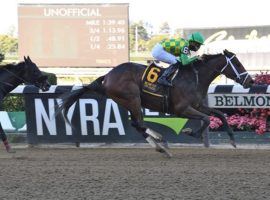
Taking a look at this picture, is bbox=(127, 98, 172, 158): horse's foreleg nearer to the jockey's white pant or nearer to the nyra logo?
the jockey's white pant

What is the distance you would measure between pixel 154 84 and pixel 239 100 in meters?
1.82

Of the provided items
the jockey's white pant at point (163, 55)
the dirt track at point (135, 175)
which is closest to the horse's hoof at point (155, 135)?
the dirt track at point (135, 175)

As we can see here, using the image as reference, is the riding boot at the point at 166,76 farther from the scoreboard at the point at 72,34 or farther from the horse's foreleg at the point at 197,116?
the scoreboard at the point at 72,34

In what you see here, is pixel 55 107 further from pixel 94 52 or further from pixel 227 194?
pixel 94 52

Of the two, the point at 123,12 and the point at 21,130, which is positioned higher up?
the point at 123,12

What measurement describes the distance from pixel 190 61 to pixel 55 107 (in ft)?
7.57

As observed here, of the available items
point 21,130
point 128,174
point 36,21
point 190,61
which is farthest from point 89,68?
point 128,174

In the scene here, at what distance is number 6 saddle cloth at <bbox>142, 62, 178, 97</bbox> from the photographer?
8.62 metres

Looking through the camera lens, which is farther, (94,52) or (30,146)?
(94,52)

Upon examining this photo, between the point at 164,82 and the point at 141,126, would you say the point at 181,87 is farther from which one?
the point at 141,126

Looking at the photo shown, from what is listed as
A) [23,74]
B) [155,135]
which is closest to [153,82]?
[155,135]

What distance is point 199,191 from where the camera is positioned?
5676 millimetres

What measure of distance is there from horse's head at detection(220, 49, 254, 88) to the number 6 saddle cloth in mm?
811

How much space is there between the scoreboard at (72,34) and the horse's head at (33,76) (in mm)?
17174
